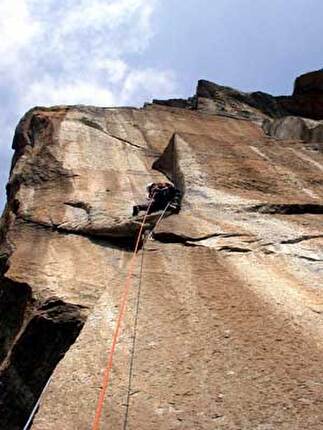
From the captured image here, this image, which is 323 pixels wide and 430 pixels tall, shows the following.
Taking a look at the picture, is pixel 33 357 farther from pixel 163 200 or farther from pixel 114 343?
pixel 163 200

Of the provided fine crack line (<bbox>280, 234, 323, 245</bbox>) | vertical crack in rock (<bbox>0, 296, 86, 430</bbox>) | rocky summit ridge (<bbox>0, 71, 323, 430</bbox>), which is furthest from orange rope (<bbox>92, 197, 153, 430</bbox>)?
fine crack line (<bbox>280, 234, 323, 245</bbox>)

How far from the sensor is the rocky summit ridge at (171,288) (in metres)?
5.44

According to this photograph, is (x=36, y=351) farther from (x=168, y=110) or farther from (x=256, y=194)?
(x=168, y=110)

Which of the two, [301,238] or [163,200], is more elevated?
[163,200]

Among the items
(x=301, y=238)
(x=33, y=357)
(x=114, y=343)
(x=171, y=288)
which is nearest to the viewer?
(x=114, y=343)

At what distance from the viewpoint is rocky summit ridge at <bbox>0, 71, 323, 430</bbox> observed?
17.8 feet

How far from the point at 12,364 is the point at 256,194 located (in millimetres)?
5351

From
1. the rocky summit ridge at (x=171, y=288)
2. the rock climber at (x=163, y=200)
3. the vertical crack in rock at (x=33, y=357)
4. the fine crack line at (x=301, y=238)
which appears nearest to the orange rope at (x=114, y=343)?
the rocky summit ridge at (x=171, y=288)

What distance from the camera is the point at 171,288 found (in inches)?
294

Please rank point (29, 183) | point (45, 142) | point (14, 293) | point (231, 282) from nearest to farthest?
1. point (231, 282)
2. point (14, 293)
3. point (29, 183)
4. point (45, 142)

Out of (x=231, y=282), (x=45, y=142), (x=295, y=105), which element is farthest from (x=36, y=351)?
(x=295, y=105)

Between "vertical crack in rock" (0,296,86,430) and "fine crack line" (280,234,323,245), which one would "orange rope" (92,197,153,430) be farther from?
"fine crack line" (280,234,323,245)

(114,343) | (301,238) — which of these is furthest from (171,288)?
(301,238)

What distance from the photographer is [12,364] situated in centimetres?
707
